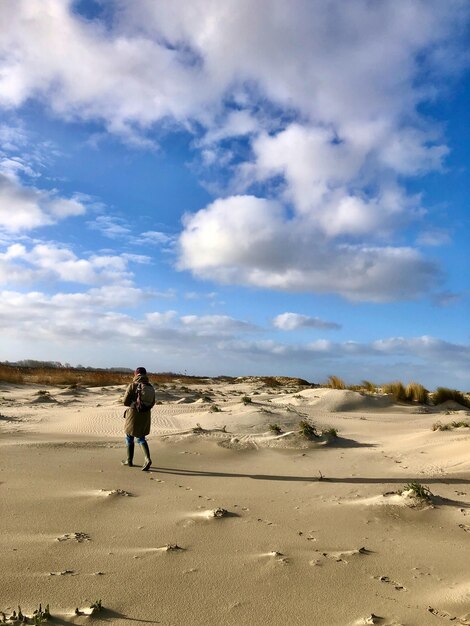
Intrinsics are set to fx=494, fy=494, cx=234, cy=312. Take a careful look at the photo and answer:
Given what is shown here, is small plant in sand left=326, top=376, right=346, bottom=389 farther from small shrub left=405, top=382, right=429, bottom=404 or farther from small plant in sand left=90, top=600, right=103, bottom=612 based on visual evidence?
small plant in sand left=90, top=600, right=103, bottom=612

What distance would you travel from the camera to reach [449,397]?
22203mm

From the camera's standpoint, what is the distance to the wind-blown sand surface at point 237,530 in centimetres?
Result: 370

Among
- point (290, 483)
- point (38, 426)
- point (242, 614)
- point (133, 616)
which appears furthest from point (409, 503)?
point (38, 426)

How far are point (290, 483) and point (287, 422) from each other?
575cm

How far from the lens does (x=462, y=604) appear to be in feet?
12.4

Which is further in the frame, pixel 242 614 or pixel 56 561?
pixel 56 561

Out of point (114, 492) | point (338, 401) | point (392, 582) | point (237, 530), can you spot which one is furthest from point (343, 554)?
point (338, 401)

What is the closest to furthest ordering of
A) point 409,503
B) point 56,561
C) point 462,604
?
1. point 462,604
2. point 56,561
3. point 409,503

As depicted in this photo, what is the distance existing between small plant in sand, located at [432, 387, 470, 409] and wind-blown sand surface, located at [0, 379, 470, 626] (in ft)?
37.9

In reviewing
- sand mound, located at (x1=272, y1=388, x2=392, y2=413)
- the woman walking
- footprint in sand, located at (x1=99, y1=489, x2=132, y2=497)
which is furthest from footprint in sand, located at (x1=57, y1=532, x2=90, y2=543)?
sand mound, located at (x1=272, y1=388, x2=392, y2=413)

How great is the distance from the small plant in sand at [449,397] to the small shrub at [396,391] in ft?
4.83

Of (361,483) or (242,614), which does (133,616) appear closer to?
(242,614)

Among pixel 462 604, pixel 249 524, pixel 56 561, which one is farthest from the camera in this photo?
pixel 249 524

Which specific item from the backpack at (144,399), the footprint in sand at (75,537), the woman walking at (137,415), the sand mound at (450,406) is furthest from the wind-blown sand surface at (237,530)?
the sand mound at (450,406)
